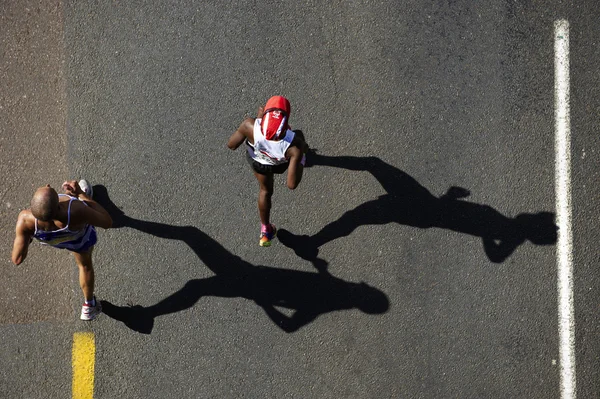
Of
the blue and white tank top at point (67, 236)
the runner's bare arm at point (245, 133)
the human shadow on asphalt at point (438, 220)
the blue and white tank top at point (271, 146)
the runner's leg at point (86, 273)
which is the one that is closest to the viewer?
the blue and white tank top at point (67, 236)

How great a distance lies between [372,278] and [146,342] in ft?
8.00

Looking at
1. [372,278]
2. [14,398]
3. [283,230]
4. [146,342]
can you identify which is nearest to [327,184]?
[283,230]

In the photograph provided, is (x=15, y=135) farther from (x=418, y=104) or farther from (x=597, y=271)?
(x=597, y=271)

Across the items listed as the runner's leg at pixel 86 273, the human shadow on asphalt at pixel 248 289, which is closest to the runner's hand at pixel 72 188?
the runner's leg at pixel 86 273

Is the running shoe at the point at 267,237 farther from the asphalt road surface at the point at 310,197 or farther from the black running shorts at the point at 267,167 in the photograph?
the black running shorts at the point at 267,167

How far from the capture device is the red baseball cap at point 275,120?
3848 millimetres

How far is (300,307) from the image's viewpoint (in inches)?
197

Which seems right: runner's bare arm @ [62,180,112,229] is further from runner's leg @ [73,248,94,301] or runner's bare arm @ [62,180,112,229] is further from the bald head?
runner's leg @ [73,248,94,301]

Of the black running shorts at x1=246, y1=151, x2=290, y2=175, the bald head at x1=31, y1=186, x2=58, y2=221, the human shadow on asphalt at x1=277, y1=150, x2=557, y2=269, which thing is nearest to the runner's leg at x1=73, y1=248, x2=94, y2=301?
the bald head at x1=31, y1=186, x2=58, y2=221

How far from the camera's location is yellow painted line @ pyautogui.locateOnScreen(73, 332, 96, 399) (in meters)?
4.89

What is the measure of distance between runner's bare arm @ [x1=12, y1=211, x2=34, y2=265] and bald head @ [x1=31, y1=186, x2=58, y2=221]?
34 cm

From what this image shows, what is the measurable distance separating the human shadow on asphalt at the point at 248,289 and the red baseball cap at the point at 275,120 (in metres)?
1.66

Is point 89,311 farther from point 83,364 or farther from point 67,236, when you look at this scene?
point 67,236

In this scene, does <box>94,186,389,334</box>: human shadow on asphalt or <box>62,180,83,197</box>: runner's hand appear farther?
<box>94,186,389,334</box>: human shadow on asphalt
